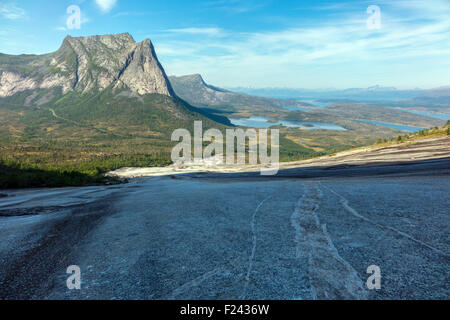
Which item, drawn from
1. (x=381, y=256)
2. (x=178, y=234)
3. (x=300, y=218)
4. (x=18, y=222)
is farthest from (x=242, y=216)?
(x=18, y=222)

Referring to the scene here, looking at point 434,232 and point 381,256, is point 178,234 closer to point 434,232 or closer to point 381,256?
point 381,256

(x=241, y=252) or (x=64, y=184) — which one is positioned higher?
(x=241, y=252)

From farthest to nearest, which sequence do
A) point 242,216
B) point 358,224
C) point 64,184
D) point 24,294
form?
point 64,184, point 242,216, point 358,224, point 24,294

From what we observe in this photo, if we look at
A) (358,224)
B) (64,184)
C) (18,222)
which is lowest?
(64,184)
